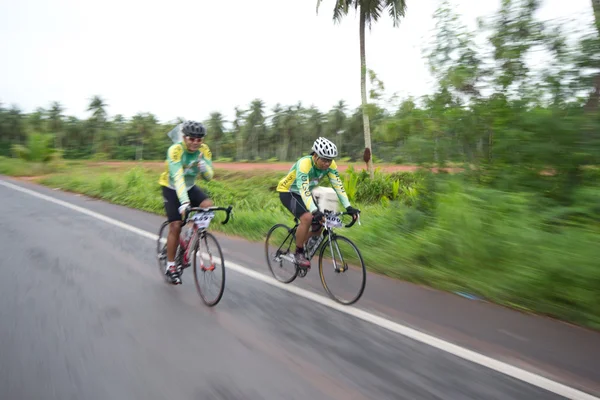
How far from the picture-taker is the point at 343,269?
16.0 ft

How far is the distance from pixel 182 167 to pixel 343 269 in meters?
2.18

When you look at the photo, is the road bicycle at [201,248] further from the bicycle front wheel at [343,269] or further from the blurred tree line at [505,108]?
the blurred tree line at [505,108]

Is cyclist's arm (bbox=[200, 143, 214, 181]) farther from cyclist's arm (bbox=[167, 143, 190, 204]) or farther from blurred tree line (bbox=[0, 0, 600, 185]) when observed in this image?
blurred tree line (bbox=[0, 0, 600, 185])

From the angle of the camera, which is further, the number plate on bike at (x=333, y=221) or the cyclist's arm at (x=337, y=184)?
the cyclist's arm at (x=337, y=184)

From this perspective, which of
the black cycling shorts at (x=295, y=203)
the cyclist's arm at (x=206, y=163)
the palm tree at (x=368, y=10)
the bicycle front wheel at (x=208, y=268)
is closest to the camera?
the bicycle front wheel at (x=208, y=268)

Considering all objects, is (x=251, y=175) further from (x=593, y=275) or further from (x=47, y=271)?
(x=593, y=275)

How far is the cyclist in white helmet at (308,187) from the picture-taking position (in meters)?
4.98

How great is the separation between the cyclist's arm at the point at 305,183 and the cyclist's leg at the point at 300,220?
0.17m

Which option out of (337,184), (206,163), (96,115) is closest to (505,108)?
(337,184)

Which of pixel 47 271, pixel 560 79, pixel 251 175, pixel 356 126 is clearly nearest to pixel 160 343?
pixel 47 271

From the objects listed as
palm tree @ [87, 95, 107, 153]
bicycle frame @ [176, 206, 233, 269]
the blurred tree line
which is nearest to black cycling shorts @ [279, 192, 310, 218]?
bicycle frame @ [176, 206, 233, 269]

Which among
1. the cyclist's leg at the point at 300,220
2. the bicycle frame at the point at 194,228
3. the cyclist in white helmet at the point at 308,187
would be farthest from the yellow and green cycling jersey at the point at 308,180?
the bicycle frame at the point at 194,228

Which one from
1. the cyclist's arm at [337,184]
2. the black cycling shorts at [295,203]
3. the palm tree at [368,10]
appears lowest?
the black cycling shorts at [295,203]

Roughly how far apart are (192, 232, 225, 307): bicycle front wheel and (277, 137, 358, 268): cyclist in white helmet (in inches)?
40.4
